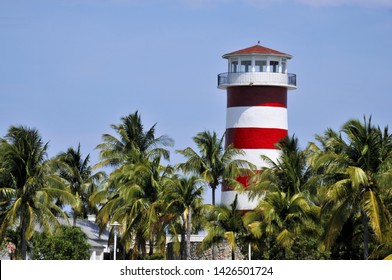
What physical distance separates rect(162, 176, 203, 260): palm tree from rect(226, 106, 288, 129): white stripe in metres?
9.10

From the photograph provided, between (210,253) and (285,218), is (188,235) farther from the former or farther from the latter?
(210,253)

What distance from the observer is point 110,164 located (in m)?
84.4

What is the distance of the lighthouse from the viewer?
77500 millimetres

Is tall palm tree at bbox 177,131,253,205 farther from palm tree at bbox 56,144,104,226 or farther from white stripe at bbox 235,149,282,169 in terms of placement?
palm tree at bbox 56,144,104,226

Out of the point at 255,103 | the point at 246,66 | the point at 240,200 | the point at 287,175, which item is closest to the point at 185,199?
the point at 287,175

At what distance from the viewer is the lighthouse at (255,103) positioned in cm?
7750

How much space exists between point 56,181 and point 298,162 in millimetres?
12916

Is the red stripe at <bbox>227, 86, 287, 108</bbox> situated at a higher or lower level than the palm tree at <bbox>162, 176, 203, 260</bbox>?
higher

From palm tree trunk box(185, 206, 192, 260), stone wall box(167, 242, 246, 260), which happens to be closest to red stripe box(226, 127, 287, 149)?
stone wall box(167, 242, 246, 260)

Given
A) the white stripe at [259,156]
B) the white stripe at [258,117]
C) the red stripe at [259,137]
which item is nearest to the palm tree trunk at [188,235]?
the white stripe at [259,156]

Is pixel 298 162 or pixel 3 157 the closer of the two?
pixel 3 157
